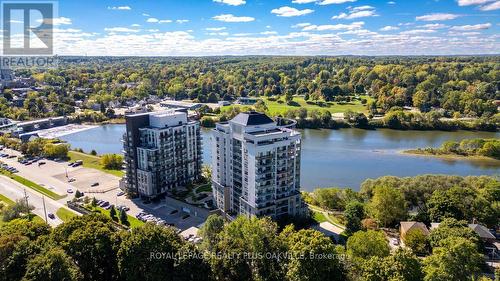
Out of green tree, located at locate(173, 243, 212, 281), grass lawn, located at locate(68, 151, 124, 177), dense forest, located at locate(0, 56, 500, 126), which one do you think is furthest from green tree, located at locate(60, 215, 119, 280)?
dense forest, located at locate(0, 56, 500, 126)

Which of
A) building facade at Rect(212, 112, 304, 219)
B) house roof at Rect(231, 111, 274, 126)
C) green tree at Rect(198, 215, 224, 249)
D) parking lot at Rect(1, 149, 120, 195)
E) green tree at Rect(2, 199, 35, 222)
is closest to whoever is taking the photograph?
green tree at Rect(198, 215, 224, 249)

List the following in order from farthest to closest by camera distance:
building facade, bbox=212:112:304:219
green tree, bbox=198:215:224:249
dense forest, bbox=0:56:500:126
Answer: dense forest, bbox=0:56:500:126 → building facade, bbox=212:112:304:219 → green tree, bbox=198:215:224:249

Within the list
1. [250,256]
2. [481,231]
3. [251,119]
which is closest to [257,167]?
[251,119]

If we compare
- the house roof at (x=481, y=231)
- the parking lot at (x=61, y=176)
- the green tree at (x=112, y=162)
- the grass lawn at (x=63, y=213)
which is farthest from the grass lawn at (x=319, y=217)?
the green tree at (x=112, y=162)

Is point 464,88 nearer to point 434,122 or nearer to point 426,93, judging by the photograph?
point 426,93

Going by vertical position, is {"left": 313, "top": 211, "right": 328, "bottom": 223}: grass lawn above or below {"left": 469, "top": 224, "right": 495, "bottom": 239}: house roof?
below

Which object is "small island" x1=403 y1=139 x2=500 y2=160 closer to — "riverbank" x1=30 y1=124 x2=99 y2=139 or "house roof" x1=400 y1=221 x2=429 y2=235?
"house roof" x1=400 y1=221 x2=429 y2=235
